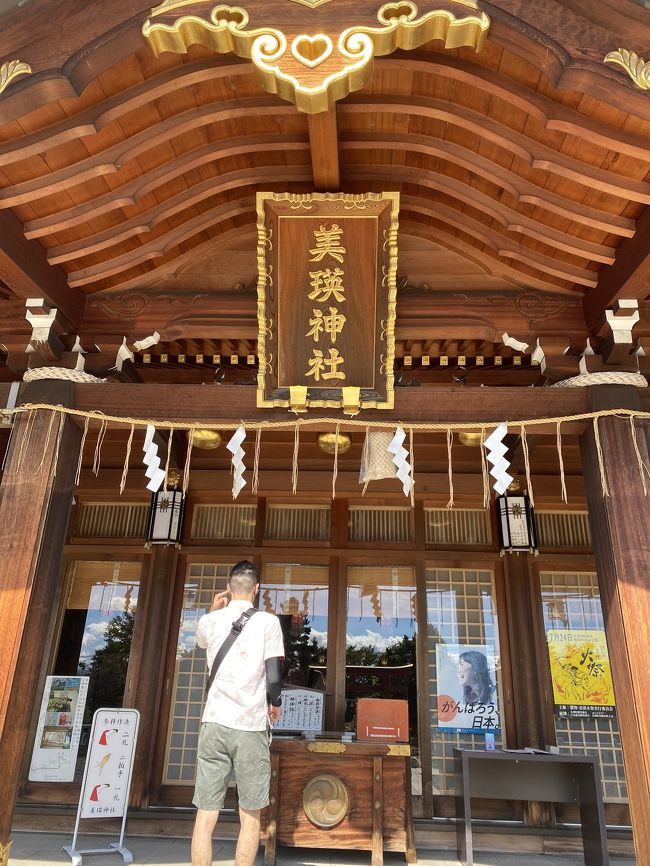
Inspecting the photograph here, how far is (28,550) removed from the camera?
3.88 m

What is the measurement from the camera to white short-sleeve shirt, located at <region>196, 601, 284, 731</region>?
3279mm

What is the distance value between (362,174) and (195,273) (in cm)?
148

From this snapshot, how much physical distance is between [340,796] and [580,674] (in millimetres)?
2627

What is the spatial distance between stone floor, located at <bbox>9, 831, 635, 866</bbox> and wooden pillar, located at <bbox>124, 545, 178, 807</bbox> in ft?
1.76

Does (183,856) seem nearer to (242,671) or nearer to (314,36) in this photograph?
(242,671)

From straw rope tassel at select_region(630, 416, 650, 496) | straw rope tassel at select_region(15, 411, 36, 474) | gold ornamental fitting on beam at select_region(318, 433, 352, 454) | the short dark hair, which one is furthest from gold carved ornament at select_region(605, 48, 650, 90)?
straw rope tassel at select_region(15, 411, 36, 474)

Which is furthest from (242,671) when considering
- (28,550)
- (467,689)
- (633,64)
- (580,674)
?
(580,674)

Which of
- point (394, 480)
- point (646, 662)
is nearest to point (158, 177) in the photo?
point (394, 480)

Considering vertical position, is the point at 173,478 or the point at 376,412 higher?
the point at 173,478

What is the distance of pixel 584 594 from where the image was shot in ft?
20.0

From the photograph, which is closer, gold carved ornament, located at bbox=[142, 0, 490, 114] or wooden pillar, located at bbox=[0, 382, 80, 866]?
gold carved ornament, located at bbox=[142, 0, 490, 114]

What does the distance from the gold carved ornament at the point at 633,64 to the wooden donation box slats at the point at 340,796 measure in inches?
182

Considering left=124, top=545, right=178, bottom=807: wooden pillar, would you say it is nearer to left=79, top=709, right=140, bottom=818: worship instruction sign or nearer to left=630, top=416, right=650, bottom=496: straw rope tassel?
left=79, top=709, right=140, bottom=818: worship instruction sign

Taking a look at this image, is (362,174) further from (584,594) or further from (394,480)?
(584,594)
